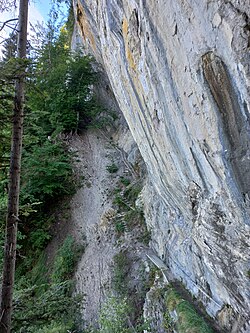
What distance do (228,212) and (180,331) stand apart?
2.42 metres

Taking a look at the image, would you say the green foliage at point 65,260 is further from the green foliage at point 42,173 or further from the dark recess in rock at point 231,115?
the dark recess in rock at point 231,115

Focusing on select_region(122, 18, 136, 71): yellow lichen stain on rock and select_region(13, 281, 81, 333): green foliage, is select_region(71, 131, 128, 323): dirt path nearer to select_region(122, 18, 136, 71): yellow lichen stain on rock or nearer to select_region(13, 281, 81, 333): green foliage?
select_region(13, 281, 81, 333): green foliage

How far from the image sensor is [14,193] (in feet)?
12.7

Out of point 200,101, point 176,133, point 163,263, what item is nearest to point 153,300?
point 163,263

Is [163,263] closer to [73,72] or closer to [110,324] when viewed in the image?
[110,324]

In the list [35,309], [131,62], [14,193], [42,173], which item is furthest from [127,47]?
[42,173]

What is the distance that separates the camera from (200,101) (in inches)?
113

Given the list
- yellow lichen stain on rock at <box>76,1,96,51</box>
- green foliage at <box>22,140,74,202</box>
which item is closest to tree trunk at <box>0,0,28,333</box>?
green foliage at <box>22,140,74,202</box>

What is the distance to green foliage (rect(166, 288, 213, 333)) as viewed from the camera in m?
3.95

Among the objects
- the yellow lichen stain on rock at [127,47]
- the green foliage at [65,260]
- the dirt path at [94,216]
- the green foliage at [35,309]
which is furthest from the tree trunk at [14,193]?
the green foliage at [65,260]

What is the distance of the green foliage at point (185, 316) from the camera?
13.0 ft

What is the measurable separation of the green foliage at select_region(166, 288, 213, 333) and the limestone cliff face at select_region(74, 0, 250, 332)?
287 millimetres

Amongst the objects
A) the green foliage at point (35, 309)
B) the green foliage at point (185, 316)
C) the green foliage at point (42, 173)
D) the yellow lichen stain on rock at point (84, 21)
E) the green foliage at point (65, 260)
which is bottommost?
the green foliage at point (185, 316)

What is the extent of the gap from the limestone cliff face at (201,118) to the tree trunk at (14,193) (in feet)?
5.94
